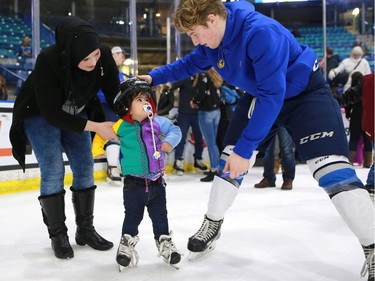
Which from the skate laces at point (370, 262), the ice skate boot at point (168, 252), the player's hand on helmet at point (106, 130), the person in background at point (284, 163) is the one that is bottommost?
the person in background at point (284, 163)

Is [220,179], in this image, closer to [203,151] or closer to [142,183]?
[142,183]

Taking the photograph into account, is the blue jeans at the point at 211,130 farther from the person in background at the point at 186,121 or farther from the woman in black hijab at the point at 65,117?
the woman in black hijab at the point at 65,117

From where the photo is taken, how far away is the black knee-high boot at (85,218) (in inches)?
91.8

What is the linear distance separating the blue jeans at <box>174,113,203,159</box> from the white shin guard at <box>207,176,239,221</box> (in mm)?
3712

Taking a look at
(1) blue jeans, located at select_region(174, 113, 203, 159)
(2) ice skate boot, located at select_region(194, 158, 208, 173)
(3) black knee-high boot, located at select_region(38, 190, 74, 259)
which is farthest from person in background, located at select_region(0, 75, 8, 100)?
(3) black knee-high boot, located at select_region(38, 190, 74, 259)

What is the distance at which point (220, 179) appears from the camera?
210cm

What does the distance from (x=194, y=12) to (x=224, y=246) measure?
1239mm

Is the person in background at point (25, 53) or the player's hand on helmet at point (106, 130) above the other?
the person in background at point (25, 53)

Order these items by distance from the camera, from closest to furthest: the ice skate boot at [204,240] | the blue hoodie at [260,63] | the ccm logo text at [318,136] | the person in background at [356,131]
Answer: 1. the blue hoodie at [260,63]
2. the ccm logo text at [318,136]
3. the ice skate boot at [204,240]
4. the person in background at [356,131]

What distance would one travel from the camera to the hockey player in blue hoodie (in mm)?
1632

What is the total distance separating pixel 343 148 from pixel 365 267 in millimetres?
454

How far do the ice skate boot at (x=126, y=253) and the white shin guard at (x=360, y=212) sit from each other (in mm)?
906

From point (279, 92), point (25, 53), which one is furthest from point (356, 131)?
point (279, 92)

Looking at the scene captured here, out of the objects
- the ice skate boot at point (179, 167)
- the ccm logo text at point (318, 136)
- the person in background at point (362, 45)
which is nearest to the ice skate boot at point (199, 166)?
the ice skate boot at point (179, 167)
